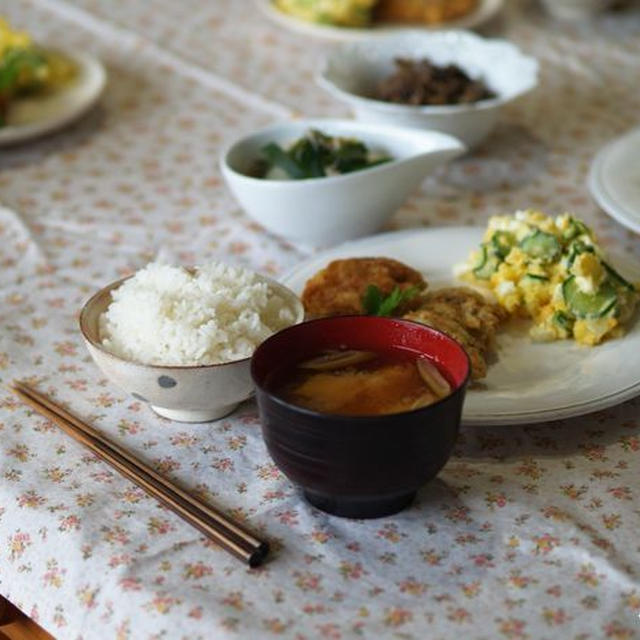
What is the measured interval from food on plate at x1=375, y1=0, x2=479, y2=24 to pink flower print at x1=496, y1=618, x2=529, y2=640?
1757 millimetres

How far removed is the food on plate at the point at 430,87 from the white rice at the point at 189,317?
2.55 feet

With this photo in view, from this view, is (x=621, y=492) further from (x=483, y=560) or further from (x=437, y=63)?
(x=437, y=63)

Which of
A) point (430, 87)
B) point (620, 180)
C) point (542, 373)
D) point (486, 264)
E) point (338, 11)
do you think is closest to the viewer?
point (542, 373)

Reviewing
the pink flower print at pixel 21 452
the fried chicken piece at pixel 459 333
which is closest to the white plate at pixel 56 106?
the pink flower print at pixel 21 452

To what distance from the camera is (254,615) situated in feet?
3.16

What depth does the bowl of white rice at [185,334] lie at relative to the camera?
1.14 metres

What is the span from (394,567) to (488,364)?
1.13ft

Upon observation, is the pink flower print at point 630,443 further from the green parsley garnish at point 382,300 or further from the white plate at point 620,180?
the white plate at point 620,180

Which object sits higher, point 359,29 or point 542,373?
point 542,373

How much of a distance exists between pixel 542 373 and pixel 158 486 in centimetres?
46

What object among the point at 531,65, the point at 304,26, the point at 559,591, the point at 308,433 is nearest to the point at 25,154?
the point at 304,26

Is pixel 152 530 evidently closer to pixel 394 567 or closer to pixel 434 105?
pixel 394 567

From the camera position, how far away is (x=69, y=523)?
109cm

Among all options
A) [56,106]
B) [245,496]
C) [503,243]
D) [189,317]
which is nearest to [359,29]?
[56,106]
